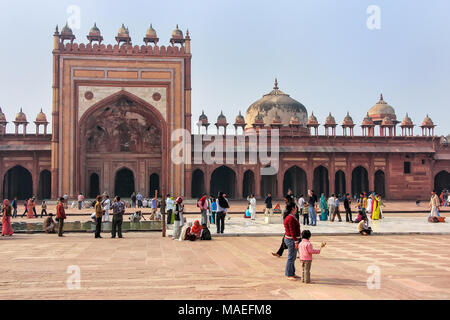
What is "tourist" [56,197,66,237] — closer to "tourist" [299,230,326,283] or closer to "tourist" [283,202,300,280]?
"tourist" [283,202,300,280]

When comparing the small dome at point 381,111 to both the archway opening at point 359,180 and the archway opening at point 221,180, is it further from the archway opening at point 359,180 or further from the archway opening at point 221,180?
the archway opening at point 221,180

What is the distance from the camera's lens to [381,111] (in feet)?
147

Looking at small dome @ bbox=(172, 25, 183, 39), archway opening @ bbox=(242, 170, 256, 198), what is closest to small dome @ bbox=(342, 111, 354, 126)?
archway opening @ bbox=(242, 170, 256, 198)

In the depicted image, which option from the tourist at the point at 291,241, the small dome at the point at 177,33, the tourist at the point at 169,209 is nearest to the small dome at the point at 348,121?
the small dome at the point at 177,33

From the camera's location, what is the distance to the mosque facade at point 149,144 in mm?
31203

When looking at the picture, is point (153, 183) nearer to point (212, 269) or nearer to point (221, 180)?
point (221, 180)

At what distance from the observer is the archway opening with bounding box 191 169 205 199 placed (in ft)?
118

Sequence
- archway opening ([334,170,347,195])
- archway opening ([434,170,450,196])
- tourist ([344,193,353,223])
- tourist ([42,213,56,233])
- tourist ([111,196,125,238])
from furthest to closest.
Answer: archway opening ([434,170,450,196]) < archway opening ([334,170,347,195]) < tourist ([344,193,353,223]) < tourist ([42,213,56,233]) < tourist ([111,196,125,238])

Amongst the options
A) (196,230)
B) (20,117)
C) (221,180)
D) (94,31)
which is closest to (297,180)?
(221,180)

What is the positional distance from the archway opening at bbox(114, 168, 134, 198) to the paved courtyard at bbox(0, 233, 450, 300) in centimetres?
2358

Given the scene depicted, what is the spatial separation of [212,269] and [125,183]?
28815mm

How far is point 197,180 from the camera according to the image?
36.5 metres

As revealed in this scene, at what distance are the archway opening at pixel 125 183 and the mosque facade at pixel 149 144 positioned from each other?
7 cm
